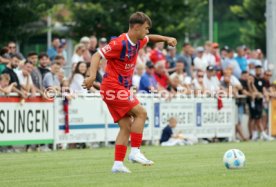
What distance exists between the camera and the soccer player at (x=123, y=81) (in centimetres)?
1295

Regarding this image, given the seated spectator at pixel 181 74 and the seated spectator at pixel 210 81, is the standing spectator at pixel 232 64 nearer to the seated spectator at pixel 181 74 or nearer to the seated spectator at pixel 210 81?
the seated spectator at pixel 210 81

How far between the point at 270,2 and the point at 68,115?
9.80 meters

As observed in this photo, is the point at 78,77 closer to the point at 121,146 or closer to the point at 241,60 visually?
the point at 241,60

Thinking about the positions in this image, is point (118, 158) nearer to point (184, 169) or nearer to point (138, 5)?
point (184, 169)

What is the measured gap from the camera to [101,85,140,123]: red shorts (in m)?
13.0

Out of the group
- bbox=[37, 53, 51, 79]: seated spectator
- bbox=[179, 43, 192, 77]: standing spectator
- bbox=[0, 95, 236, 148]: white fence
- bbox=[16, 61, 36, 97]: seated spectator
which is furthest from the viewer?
bbox=[179, 43, 192, 77]: standing spectator

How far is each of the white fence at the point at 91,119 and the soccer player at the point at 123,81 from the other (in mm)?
7501

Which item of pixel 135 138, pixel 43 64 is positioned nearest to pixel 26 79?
pixel 43 64

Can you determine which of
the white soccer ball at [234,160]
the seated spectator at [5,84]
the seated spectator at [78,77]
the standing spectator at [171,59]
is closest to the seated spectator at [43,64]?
the seated spectator at [78,77]

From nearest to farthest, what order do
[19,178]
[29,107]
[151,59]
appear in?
[19,178]
[29,107]
[151,59]

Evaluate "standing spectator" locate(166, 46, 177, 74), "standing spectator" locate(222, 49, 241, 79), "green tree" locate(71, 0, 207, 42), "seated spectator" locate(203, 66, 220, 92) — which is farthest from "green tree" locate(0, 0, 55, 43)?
"green tree" locate(71, 0, 207, 42)

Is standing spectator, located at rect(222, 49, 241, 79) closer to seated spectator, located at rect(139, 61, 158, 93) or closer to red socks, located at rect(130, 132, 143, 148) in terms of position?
seated spectator, located at rect(139, 61, 158, 93)

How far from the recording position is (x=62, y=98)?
71.6 feet

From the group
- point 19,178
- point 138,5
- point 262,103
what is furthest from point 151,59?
point 19,178
